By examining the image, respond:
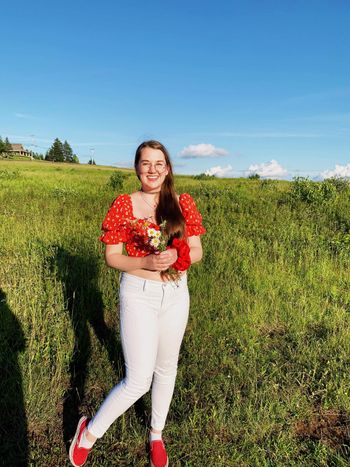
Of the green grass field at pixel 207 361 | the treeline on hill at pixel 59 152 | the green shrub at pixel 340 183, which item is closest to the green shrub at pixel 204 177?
the green shrub at pixel 340 183

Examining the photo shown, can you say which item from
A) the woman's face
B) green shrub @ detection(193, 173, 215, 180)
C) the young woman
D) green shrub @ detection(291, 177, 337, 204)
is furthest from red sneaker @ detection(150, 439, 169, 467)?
green shrub @ detection(193, 173, 215, 180)

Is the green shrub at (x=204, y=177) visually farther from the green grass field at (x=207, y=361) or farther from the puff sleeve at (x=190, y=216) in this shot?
the puff sleeve at (x=190, y=216)

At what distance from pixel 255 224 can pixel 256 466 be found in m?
6.50

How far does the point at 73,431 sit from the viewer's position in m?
2.86

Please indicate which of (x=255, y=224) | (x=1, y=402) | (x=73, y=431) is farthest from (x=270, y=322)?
(x=255, y=224)

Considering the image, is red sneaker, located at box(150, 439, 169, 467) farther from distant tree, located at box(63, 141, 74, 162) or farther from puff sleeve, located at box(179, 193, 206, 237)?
distant tree, located at box(63, 141, 74, 162)

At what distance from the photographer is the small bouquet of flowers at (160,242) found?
6.56 feet

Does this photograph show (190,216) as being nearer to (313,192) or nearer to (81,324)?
(81,324)

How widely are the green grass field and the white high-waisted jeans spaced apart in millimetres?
628

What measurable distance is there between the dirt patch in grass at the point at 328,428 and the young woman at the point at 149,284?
116 cm

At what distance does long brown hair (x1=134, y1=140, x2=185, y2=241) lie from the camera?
224 centimetres

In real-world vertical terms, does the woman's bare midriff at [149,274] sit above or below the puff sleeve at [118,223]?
below

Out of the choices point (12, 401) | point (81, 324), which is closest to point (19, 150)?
point (81, 324)

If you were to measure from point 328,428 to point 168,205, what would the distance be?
2.20 metres
